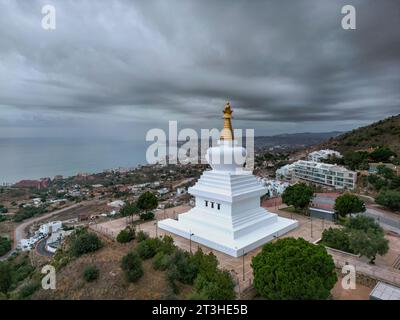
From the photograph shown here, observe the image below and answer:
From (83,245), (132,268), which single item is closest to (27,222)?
(83,245)

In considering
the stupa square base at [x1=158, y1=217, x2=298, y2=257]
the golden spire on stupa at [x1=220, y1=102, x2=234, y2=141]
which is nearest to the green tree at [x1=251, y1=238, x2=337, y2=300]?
the stupa square base at [x1=158, y1=217, x2=298, y2=257]

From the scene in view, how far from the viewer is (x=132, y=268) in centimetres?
1213

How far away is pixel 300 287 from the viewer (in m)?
8.60

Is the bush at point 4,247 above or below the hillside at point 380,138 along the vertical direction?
below

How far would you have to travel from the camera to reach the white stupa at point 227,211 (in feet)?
50.2

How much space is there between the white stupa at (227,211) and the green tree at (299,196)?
337 cm

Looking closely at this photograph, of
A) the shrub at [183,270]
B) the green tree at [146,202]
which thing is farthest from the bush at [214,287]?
the green tree at [146,202]

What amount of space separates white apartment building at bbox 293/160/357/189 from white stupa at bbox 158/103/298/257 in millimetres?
23659

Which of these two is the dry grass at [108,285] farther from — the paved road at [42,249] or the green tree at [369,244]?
the paved road at [42,249]

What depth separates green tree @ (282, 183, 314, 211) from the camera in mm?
21000
